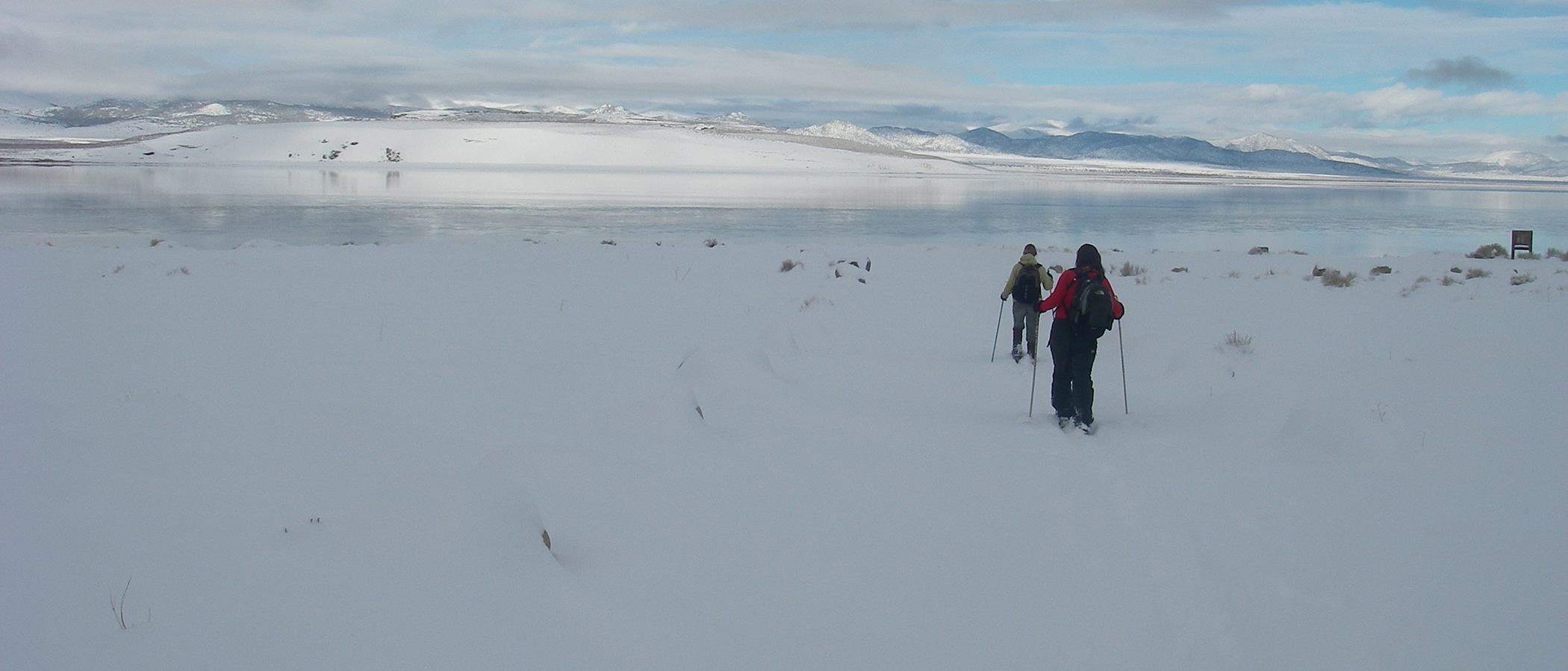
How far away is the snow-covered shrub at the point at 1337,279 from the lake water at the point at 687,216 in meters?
11.1

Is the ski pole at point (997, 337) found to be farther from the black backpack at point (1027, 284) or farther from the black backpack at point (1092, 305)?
the black backpack at point (1092, 305)

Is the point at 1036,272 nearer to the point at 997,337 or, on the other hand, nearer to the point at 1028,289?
the point at 1028,289

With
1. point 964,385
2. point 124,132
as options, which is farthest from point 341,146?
point 964,385

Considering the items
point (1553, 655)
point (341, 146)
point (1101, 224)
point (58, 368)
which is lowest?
point (1553, 655)

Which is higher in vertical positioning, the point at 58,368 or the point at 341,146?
the point at 341,146

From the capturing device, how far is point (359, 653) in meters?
2.62

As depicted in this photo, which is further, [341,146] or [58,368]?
[341,146]

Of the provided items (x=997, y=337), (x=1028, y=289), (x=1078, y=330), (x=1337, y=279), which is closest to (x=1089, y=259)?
(x=1078, y=330)

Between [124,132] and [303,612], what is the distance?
226762 mm

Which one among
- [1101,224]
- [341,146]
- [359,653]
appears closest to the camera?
[359,653]

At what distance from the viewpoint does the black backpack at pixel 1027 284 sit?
25.6 feet

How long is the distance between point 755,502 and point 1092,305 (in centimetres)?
231

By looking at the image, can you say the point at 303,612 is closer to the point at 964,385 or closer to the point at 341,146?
the point at 964,385

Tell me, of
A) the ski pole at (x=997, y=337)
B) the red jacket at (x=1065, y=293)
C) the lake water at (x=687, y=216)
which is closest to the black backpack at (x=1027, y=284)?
the ski pole at (x=997, y=337)
